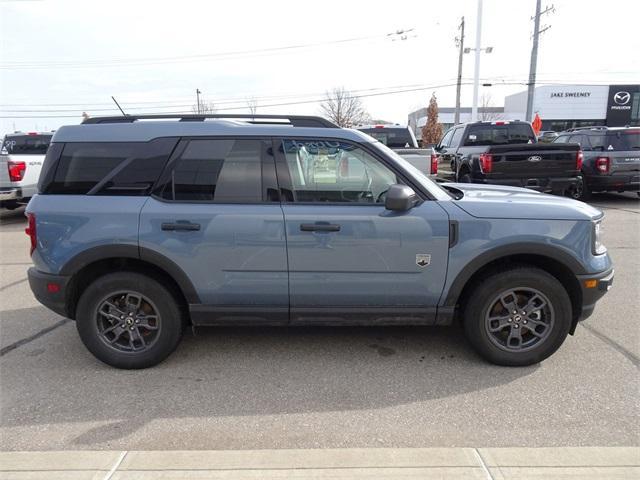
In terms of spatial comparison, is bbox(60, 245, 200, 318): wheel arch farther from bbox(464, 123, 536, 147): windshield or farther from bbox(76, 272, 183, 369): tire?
bbox(464, 123, 536, 147): windshield

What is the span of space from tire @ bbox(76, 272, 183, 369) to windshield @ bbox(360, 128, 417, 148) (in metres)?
8.82

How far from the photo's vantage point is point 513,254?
344cm

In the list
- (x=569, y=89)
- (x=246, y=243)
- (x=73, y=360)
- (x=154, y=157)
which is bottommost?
(x=73, y=360)

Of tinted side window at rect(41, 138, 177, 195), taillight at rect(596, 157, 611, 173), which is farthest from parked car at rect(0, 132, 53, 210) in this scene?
taillight at rect(596, 157, 611, 173)

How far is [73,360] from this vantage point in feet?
12.6

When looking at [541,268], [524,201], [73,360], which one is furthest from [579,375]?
[73,360]

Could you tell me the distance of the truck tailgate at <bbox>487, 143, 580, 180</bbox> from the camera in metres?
9.52

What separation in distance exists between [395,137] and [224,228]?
29.2 feet

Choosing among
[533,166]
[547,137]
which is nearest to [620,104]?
[547,137]

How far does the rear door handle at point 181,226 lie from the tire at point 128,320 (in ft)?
1.48

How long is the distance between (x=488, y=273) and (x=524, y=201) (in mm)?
624

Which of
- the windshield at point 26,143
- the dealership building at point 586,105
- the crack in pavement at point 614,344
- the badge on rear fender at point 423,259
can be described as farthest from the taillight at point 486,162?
the dealership building at point 586,105

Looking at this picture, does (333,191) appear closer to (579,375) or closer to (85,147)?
(85,147)

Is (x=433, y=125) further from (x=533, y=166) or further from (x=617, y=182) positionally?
(x=533, y=166)
